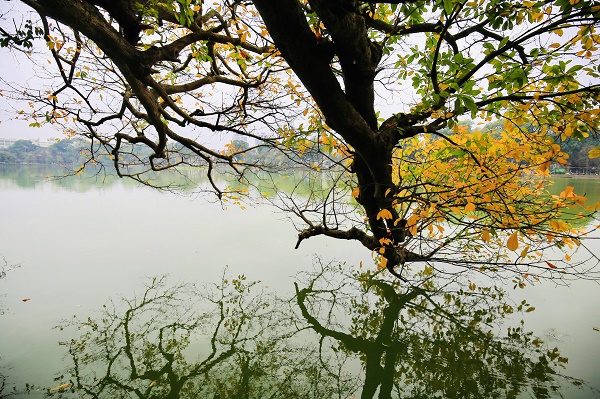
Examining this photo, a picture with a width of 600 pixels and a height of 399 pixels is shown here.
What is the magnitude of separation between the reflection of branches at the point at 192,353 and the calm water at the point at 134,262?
0.98 ft

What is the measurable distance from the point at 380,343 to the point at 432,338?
0.53 m

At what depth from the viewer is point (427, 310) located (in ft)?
11.1

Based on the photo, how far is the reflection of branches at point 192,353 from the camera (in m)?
2.23

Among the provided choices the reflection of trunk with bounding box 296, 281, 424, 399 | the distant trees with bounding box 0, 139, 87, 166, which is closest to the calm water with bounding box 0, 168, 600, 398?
the reflection of trunk with bounding box 296, 281, 424, 399

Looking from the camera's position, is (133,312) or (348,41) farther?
(133,312)

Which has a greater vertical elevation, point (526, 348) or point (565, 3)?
point (565, 3)

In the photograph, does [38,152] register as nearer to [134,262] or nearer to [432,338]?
[134,262]

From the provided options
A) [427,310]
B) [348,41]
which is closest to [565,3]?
[348,41]

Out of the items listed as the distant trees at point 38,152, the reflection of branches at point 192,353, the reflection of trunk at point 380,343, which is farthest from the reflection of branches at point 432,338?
the distant trees at point 38,152

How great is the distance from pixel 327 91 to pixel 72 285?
4.46m

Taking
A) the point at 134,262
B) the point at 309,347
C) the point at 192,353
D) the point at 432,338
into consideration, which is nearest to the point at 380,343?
the point at 432,338

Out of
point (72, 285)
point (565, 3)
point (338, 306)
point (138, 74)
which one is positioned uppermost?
point (565, 3)

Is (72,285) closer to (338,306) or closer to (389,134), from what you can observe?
(338,306)

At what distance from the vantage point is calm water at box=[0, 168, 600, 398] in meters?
2.71
